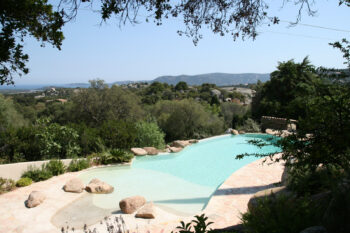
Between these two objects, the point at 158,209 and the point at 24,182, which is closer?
the point at 158,209

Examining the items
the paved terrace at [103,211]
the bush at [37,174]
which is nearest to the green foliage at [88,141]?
the bush at [37,174]

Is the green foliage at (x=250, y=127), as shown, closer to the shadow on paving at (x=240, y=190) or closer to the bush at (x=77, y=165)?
the shadow on paving at (x=240, y=190)

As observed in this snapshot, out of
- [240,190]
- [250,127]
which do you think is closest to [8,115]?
[250,127]

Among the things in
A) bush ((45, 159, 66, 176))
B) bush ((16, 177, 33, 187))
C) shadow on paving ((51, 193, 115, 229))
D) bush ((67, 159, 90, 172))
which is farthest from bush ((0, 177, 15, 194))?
shadow on paving ((51, 193, 115, 229))

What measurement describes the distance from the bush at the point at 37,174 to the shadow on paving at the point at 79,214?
1679 mm

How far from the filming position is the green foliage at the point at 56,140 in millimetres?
7516

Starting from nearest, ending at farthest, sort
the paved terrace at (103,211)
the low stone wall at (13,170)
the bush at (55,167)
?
1. the paved terrace at (103,211)
2. the low stone wall at (13,170)
3. the bush at (55,167)

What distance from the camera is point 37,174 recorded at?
6402mm

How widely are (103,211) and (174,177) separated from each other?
2.70 meters

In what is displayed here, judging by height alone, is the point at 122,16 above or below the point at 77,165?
above

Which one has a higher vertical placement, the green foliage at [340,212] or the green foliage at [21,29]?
the green foliage at [21,29]

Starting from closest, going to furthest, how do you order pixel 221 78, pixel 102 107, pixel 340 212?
pixel 340 212 < pixel 102 107 < pixel 221 78

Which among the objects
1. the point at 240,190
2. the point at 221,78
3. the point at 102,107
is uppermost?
the point at 221,78

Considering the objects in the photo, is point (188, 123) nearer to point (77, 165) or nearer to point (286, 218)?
point (77, 165)
